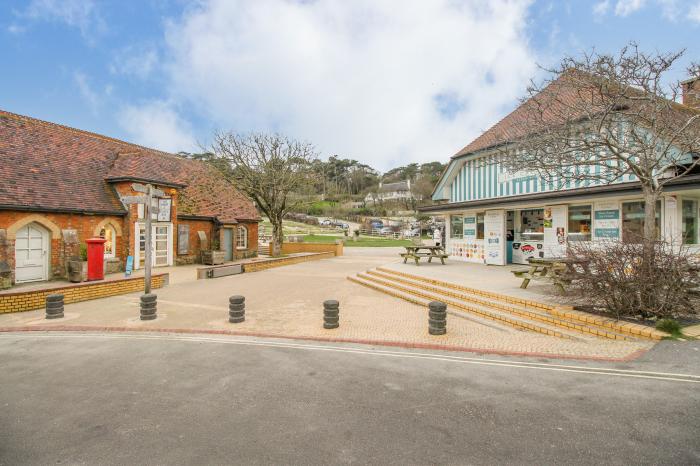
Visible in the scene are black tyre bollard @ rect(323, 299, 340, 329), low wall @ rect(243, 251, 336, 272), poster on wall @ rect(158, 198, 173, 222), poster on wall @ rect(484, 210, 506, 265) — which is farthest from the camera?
low wall @ rect(243, 251, 336, 272)

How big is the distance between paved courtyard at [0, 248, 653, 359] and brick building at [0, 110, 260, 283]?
4.67 metres

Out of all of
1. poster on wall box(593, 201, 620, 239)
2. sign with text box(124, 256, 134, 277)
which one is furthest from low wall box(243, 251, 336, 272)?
poster on wall box(593, 201, 620, 239)

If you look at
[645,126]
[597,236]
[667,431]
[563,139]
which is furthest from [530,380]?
[597,236]

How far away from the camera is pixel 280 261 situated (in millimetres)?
21531

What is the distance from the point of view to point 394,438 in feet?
12.2

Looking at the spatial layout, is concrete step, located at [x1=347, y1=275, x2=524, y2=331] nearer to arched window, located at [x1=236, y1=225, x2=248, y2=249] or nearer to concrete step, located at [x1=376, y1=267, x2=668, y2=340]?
concrete step, located at [x1=376, y1=267, x2=668, y2=340]

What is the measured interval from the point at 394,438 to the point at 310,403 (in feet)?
4.01

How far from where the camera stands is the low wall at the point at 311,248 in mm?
27344

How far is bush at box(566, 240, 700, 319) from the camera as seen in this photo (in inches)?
266

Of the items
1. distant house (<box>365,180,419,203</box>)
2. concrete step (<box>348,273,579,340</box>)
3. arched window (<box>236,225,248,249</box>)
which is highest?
distant house (<box>365,180,419,203</box>)

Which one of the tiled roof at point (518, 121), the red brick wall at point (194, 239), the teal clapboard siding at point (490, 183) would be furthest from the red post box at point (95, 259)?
the tiled roof at point (518, 121)

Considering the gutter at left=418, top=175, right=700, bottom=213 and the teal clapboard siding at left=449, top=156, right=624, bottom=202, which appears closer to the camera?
the gutter at left=418, top=175, right=700, bottom=213

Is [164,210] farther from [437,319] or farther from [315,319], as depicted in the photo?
[437,319]

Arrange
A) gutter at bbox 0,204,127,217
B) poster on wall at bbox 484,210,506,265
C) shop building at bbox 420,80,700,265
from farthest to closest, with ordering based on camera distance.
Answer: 1. poster on wall at bbox 484,210,506,265
2. gutter at bbox 0,204,127,217
3. shop building at bbox 420,80,700,265
